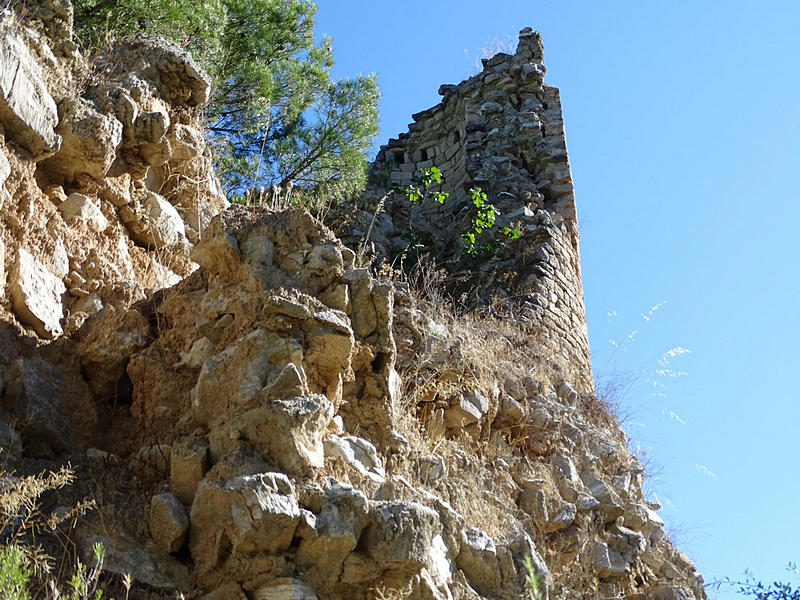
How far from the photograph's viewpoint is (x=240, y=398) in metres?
4.16

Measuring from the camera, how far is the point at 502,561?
4355mm

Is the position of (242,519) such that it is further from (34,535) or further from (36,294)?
(36,294)

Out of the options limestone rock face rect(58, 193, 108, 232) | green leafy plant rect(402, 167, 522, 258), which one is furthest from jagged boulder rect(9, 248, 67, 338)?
green leafy plant rect(402, 167, 522, 258)

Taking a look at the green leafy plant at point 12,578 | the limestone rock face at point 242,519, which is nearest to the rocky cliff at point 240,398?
the limestone rock face at point 242,519

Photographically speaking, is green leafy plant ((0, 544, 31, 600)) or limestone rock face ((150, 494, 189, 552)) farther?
limestone rock face ((150, 494, 189, 552))

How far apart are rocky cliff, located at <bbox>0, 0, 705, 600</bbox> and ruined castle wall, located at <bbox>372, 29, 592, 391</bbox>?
2.27 m

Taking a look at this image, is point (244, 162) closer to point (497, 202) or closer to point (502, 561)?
point (497, 202)

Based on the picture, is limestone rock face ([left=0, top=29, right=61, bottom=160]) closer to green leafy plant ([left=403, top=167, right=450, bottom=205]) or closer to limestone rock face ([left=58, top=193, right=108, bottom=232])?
limestone rock face ([left=58, top=193, right=108, bottom=232])

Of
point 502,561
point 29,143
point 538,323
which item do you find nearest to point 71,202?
point 29,143

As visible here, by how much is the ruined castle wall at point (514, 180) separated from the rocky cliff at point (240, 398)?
7.44 feet

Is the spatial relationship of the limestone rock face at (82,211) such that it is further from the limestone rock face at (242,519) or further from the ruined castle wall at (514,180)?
the ruined castle wall at (514,180)

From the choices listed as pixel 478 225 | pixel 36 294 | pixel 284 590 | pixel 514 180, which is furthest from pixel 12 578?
pixel 514 180

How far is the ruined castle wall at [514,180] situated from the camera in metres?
9.88

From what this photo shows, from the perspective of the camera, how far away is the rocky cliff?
373 cm
